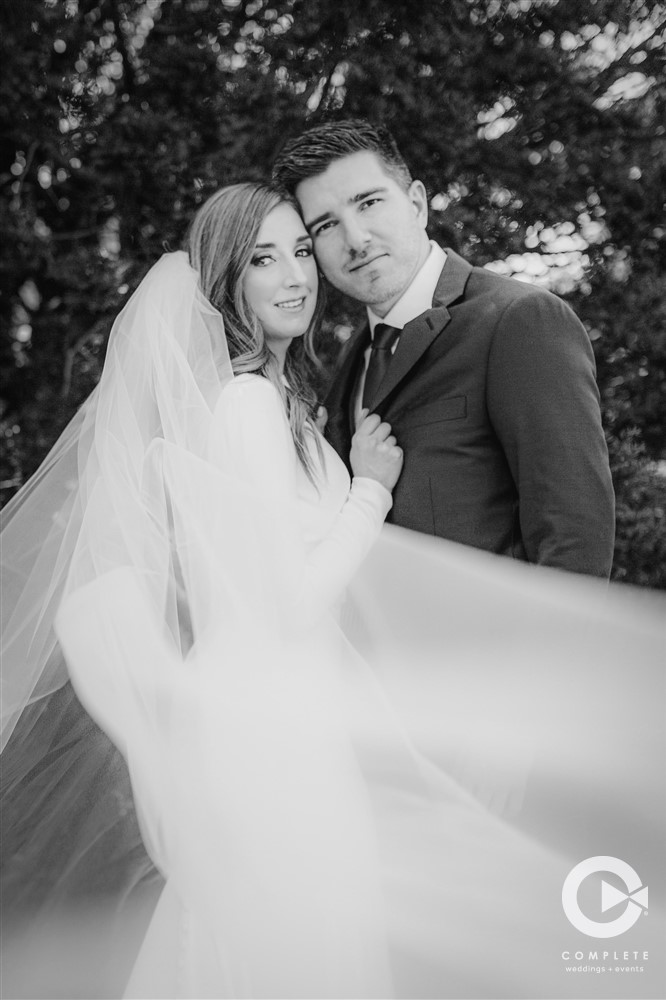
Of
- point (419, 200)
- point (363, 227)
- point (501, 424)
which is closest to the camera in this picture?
point (501, 424)

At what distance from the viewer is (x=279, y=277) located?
251cm

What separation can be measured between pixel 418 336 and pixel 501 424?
341 millimetres

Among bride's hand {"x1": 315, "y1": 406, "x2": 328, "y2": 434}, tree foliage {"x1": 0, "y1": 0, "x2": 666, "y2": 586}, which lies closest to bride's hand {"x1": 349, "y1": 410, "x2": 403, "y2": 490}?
bride's hand {"x1": 315, "y1": 406, "x2": 328, "y2": 434}

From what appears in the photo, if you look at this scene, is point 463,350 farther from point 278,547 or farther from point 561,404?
point 278,547

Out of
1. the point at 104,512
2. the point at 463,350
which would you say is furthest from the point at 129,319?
the point at 463,350

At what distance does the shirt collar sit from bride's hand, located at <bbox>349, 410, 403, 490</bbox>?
0.34 m

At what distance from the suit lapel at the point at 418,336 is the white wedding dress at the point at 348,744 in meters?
0.39

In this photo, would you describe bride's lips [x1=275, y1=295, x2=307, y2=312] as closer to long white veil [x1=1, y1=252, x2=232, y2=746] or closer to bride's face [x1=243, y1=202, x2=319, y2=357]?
bride's face [x1=243, y1=202, x2=319, y2=357]

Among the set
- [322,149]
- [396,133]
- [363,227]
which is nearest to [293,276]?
[363,227]

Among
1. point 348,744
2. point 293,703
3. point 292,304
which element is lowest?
point 348,744

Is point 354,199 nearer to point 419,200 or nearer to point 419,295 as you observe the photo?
point 419,200

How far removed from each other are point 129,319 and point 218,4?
1.17 meters

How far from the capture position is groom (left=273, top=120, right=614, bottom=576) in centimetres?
218

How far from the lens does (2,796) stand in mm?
1971
